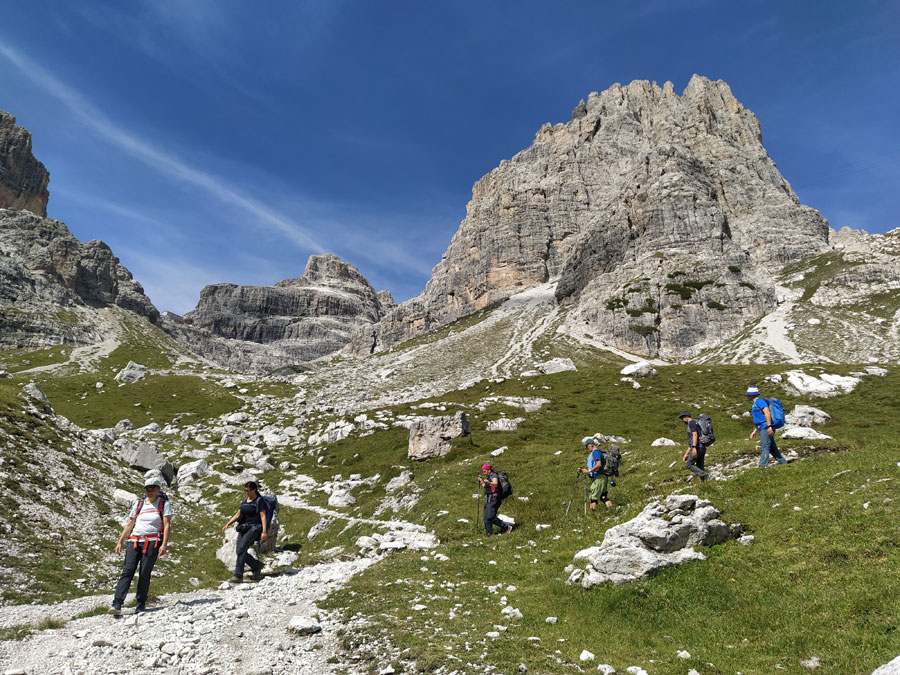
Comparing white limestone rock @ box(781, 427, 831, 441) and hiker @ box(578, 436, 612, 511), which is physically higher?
white limestone rock @ box(781, 427, 831, 441)

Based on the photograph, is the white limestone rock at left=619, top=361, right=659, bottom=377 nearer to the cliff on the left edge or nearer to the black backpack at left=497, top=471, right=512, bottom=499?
the black backpack at left=497, top=471, right=512, bottom=499

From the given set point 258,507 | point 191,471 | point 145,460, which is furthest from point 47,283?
point 258,507

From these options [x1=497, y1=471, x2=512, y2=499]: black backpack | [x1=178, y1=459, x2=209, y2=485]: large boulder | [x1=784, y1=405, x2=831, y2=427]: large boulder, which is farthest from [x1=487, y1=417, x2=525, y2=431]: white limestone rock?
[x1=178, y1=459, x2=209, y2=485]: large boulder

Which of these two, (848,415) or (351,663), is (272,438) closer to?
(351,663)

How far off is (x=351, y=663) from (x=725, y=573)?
940 cm

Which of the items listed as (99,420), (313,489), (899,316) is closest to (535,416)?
(313,489)

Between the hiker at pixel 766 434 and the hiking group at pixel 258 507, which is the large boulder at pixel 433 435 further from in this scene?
the hiker at pixel 766 434

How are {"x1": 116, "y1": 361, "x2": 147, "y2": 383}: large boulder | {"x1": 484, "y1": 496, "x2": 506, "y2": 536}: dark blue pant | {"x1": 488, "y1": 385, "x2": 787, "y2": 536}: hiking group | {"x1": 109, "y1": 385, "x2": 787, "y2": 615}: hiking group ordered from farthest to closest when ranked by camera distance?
{"x1": 116, "y1": 361, "x2": 147, "y2": 383}: large boulder, {"x1": 484, "y1": 496, "x2": 506, "y2": 536}: dark blue pant, {"x1": 488, "y1": 385, "x2": 787, "y2": 536}: hiking group, {"x1": 109, "y1": 385, "x2": 787, "y2": 615}: hiking group

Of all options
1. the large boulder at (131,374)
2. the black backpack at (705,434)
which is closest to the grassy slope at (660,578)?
the black backpack at (705,434)

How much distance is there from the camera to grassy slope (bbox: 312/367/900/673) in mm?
8406

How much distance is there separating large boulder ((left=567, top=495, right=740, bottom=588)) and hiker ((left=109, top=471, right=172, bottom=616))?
1188 centimetres

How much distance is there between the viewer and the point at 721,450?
2323 cm

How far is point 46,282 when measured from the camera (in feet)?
545

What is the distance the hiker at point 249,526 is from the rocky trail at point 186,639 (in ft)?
7.03
